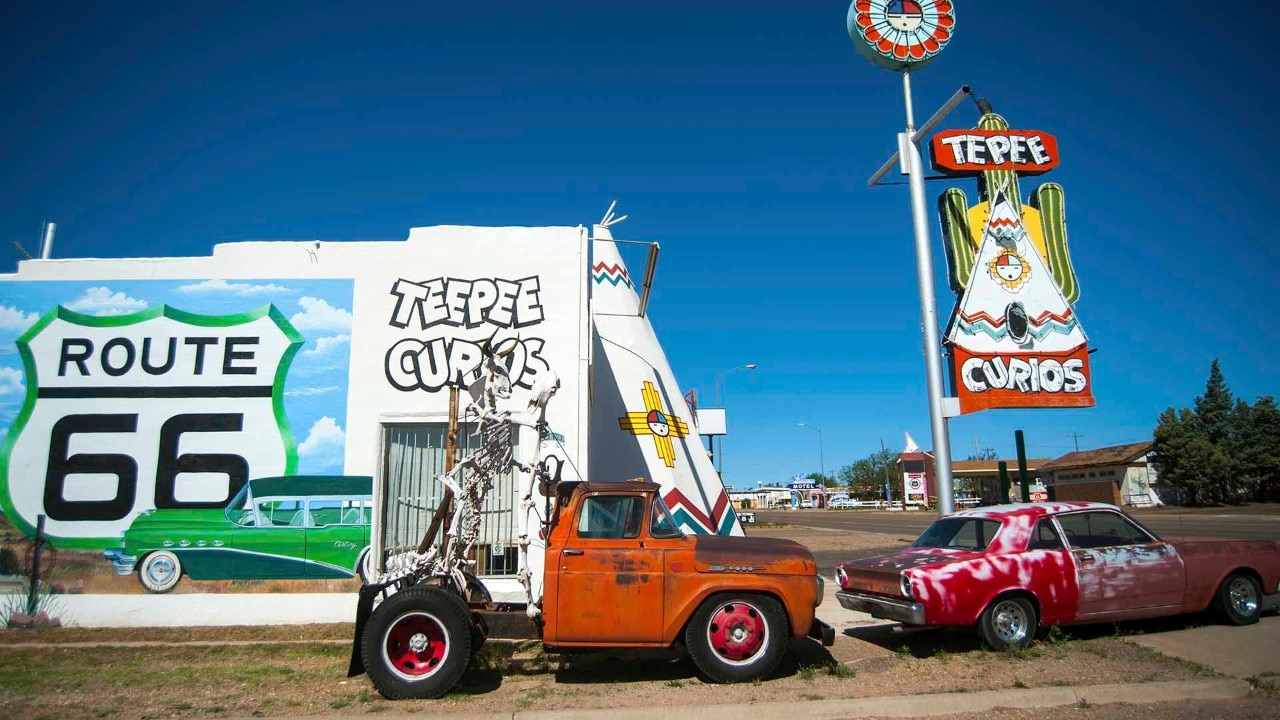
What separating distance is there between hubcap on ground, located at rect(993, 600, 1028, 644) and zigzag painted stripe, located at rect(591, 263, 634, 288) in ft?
25.9

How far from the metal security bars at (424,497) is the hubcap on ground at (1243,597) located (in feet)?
28.2

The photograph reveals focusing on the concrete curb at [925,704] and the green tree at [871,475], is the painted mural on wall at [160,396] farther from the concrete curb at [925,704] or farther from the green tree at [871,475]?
Result: the green tree at [871,475]

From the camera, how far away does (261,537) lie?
10094 mm

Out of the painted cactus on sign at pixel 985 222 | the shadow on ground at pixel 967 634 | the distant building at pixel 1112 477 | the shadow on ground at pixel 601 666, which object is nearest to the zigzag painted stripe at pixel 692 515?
the shadow on ground at pixel 967 634

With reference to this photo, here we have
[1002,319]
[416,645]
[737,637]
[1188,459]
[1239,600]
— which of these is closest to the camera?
[416,645]

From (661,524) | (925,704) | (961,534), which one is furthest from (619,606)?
(961,534)

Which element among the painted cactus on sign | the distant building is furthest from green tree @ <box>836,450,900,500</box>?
the painted cactus on sign

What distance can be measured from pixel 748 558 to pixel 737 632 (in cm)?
66

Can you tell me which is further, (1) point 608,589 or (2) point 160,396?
(2) point 160,396

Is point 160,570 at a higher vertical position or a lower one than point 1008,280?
lower

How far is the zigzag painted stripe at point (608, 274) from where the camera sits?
13.2m

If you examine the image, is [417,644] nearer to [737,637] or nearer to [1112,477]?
[737,637]

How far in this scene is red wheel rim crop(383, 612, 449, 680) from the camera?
639 cm

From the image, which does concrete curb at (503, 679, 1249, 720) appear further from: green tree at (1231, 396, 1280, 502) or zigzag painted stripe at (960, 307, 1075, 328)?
green tree at (1231, 396, 1280, 502)
